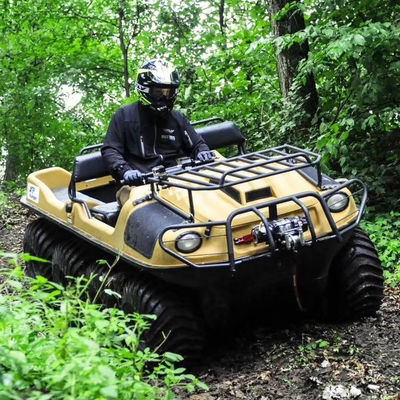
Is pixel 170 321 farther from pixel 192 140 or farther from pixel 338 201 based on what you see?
pixel 192 140

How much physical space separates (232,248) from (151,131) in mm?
2157

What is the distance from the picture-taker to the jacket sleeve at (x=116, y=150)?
6.10 m

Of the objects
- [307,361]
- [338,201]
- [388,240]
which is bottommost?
[388,240]

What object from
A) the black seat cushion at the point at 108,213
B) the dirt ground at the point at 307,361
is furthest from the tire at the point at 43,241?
the dirt ground at the point at 307,361

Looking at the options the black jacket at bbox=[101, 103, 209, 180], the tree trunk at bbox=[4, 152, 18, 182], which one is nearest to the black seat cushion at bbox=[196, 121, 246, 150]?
the black jacket at bbox=[101, 103, 209, 180]

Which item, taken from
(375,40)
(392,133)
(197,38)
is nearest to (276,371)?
(375,40)

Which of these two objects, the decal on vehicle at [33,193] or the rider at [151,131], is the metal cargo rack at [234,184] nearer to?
the rider at [151,131]

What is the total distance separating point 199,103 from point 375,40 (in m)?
4.52

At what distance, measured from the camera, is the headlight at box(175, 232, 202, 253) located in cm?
463

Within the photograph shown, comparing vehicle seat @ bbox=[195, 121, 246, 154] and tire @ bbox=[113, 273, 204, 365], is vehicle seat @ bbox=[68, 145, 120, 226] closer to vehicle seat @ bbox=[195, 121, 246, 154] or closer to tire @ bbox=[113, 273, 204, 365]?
vehicle seat @ bbox=[195, 121, 246, 154]

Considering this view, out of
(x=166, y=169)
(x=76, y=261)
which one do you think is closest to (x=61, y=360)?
(x=166, y=169)

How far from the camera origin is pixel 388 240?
691 cm

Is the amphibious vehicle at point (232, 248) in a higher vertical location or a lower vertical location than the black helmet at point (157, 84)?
lower

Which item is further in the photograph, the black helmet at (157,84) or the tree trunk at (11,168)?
the tree trunk at (11,168)
